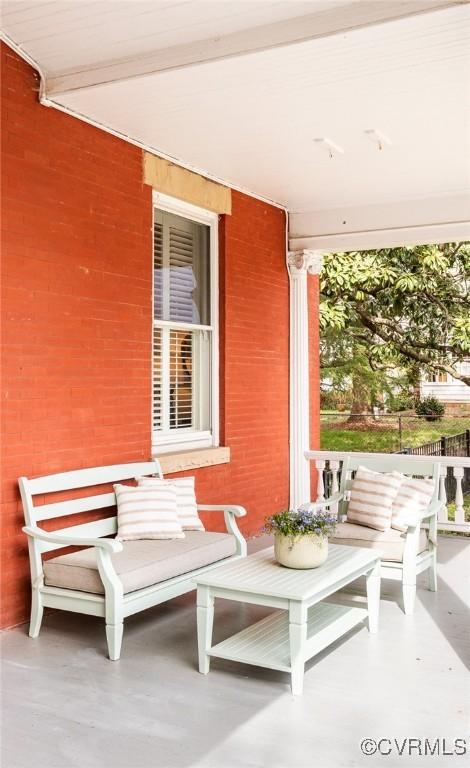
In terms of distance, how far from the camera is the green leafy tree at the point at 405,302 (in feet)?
36.1

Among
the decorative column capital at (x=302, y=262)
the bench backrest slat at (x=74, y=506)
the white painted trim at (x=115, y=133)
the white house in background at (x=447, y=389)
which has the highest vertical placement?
the white painted trim at (x=115, y=133)

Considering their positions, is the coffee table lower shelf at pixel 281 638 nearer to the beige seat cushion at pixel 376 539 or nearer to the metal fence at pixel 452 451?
the beige seat cushion at pixel 376 539

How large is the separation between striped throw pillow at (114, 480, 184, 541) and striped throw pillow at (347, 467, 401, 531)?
131 centimetres

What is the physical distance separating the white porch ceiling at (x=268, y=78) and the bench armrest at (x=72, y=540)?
265 centimetres

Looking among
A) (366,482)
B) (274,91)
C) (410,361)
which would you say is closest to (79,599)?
(366,482)

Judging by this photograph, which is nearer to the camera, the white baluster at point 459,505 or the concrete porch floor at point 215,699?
the concrete porch floor at point 215,699

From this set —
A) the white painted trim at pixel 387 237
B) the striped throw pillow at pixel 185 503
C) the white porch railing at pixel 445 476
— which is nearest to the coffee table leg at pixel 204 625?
the striped throw pillow at pixel 185 503

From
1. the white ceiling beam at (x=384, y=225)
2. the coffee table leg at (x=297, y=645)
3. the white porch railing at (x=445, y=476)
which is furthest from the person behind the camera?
the white ceiling beam at (x=384, y=225)

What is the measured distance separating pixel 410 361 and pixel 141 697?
11.4m

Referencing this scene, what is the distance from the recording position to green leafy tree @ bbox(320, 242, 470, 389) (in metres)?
11.0

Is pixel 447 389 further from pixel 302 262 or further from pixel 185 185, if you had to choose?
pixel 185 185

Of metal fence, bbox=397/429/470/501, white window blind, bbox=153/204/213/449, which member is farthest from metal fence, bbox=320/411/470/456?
white window blind, bbox=153/204/213/449

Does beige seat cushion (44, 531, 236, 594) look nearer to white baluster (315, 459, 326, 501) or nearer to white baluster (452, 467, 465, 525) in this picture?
white baluster (452, 467, 465, 525)

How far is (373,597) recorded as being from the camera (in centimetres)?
448
